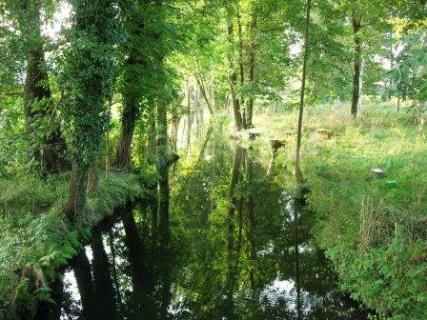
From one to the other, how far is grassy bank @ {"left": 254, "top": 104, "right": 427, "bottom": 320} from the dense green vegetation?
0.15 feet

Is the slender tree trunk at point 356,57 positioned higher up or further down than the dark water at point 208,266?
higher up

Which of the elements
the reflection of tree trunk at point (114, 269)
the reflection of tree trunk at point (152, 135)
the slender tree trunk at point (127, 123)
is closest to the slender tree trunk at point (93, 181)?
the reflection of tree trunk at point (114, 269)

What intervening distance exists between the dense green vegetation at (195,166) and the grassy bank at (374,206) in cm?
4

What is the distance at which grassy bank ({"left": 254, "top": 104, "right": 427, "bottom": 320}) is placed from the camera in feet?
26.7

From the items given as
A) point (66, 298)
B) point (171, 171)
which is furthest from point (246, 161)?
point (66, 298)

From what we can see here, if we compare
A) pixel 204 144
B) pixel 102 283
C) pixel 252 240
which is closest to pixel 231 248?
pixel 252 240

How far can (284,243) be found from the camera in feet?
42.6

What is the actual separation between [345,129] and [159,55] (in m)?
11.5

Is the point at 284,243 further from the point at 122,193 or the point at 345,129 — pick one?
the point at 345,129

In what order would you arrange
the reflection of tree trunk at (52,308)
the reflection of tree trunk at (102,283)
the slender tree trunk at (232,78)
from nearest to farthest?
the reflection of tree trunk at (52,308) < the reflection of tree trunk at (102,283) < the slender tree trunk at (232,78)

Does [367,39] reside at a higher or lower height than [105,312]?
higher

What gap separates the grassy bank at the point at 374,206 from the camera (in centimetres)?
815

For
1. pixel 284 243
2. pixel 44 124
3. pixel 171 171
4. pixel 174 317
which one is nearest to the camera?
pixel 174 317

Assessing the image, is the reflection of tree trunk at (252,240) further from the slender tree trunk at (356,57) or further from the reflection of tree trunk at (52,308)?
the slender tree trunk at (356,57)
